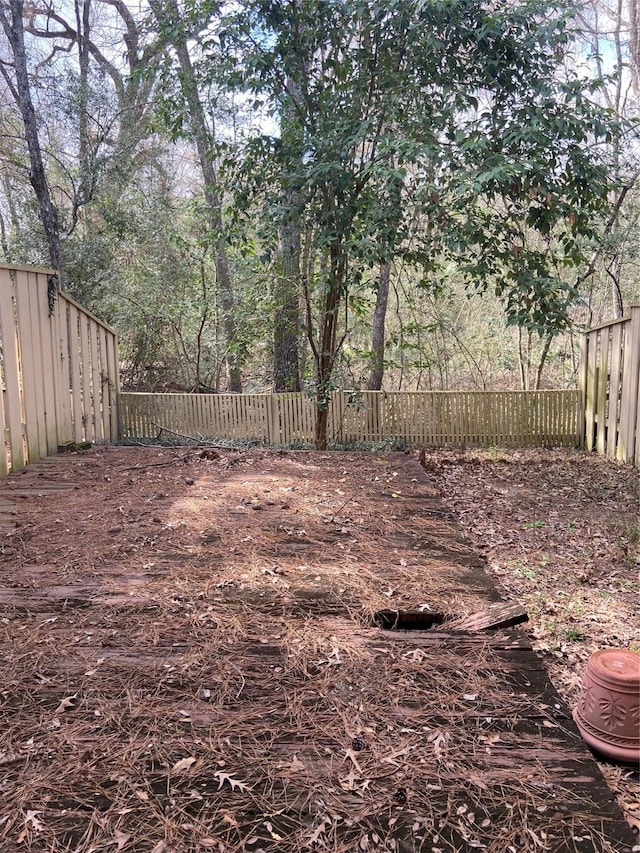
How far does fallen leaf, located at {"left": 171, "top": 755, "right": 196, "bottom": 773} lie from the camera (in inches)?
54.6

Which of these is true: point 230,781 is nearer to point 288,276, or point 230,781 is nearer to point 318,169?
point 318,169

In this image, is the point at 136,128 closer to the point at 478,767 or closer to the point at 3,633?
the point at 3,633

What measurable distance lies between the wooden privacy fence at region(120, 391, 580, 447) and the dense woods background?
0.60 m

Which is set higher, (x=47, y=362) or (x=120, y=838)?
(x=47, y=362)

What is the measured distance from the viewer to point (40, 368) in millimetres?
5172

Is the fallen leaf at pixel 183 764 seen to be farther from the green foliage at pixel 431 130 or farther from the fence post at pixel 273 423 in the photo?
the fence post at pixel 273 423

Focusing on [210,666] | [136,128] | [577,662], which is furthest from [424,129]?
[136,128]

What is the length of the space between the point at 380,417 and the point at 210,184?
168 inches

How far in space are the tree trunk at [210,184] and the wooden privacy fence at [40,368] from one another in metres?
2.04

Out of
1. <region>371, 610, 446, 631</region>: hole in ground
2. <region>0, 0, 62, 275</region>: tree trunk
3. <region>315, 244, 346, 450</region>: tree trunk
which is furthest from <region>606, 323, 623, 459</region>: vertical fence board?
<region>0, 0, 62, 275</region>: tree trunk

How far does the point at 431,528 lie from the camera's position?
3.25m

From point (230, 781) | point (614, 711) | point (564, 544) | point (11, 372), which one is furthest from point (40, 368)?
point (614, 711)

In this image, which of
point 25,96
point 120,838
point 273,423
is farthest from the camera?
point 273,423

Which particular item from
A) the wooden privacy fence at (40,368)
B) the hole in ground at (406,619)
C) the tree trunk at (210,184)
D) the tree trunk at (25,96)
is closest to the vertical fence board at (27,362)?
the wooden privacy fence at (40,368)
